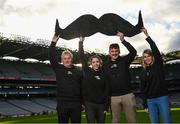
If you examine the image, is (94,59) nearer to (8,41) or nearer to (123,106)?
(123,106)

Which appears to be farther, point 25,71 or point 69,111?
point 25,71

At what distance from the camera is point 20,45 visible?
2391 inches

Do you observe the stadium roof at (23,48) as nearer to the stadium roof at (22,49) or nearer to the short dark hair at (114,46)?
the stadium roof at (22,49)

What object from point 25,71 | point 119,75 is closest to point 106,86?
point 119,75

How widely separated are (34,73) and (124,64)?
202 ft

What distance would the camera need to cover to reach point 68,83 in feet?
27.3

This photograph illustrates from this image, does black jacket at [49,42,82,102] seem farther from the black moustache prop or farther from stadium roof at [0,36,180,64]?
stadium roof at [0,36,180,64]

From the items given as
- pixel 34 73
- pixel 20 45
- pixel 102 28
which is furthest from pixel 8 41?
pixel 102 28

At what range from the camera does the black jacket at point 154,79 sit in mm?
8797

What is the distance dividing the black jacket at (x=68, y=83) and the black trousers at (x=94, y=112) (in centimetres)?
34

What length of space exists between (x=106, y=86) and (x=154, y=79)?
1.19 metres

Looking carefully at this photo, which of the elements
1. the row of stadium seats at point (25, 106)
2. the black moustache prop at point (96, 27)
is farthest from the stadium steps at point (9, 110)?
the black moustache prop at point (96, 27)

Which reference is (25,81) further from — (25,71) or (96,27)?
(96,27)

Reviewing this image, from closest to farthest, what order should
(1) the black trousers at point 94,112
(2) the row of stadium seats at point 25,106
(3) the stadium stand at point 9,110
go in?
(1) the black trousers at point 94,112
(3) the stadium stand at point 9,110
(2) the row of stadium seats at point 25,106
